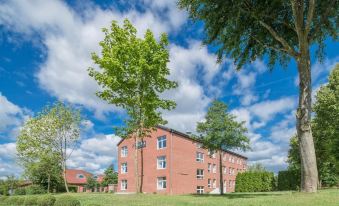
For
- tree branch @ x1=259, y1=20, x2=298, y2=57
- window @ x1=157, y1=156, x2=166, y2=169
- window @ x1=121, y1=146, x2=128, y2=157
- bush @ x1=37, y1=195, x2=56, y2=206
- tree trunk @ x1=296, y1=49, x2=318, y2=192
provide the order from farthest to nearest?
window @ x1=121, y1=146, x2=128, y2=157, window @ x1=157, y1=156, x2=166, y2=169, bush @ x1=37, y1=195, x2=56, y2=206, tree branch @ x1=259, y1=20, x2=298, y2=57, tree trunk @ x1=296, y1=49, x2=318, y2=192

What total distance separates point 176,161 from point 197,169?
24.6ft

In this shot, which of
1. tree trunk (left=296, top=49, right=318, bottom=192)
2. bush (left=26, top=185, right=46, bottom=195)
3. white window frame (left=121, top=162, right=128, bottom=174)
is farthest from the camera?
white window frame (left=121, top=162, right=128, bottom=174)

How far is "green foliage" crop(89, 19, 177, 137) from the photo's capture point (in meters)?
26.1

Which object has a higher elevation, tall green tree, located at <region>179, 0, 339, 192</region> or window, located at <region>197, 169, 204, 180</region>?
tall green tree, located at <region>179, 0, 339, 192</region>

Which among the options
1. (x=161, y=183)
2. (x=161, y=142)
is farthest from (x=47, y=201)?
(x=161, y=142)

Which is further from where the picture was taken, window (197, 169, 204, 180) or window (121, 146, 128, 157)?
window (121, 146, 128, 157)

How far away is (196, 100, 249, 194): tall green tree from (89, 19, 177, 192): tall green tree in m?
9.67

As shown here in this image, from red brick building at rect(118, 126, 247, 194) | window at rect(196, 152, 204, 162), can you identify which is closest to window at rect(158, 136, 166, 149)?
red brick building at rect(118, 126, 247, 194)

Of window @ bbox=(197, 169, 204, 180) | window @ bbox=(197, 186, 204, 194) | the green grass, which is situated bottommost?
window @ bbox=(197, 186, 204, 194)

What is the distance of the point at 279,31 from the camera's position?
63.9 feet

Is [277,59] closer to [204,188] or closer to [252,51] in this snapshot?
[252,51]

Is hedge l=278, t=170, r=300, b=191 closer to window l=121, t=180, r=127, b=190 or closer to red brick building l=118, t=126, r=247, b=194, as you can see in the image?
red brick building l=118, t=126, r=247, b=194

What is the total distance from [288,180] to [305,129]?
36656mm

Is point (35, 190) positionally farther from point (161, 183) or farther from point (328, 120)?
point (328, 120)
